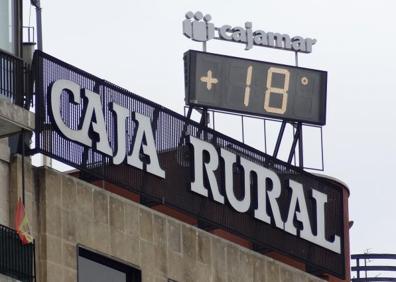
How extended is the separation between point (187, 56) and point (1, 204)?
65.9 feet

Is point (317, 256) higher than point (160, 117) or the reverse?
the reverse

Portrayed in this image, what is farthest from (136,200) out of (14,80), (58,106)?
(14,80)

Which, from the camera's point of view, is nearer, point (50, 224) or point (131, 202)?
point (50, 224)

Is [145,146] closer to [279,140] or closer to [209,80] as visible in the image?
[279,140]

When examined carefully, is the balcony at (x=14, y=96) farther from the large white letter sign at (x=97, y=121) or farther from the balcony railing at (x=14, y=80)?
the large white letter sign at (x=97, y=121)

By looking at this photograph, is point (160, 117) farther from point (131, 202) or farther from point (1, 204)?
point (1, 204)

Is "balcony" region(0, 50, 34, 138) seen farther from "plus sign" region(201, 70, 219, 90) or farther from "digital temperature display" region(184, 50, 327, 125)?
"plus sign" region(201, 70, 219, 90)

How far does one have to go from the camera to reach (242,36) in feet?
197

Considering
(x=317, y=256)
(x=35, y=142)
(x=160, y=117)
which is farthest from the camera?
(x=317, y=256)

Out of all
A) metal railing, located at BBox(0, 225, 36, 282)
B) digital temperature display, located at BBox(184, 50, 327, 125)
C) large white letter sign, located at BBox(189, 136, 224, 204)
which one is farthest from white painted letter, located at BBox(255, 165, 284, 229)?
digital temperature display, located at BBox(184, 50, 327, 125)

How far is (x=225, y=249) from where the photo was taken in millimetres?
44531

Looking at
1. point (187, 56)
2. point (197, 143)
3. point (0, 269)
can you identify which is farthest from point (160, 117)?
point (187, 56)

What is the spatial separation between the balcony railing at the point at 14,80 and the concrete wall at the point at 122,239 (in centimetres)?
119

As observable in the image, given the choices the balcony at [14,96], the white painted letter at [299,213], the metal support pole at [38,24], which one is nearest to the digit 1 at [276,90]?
the white painted letter at [299,213]
